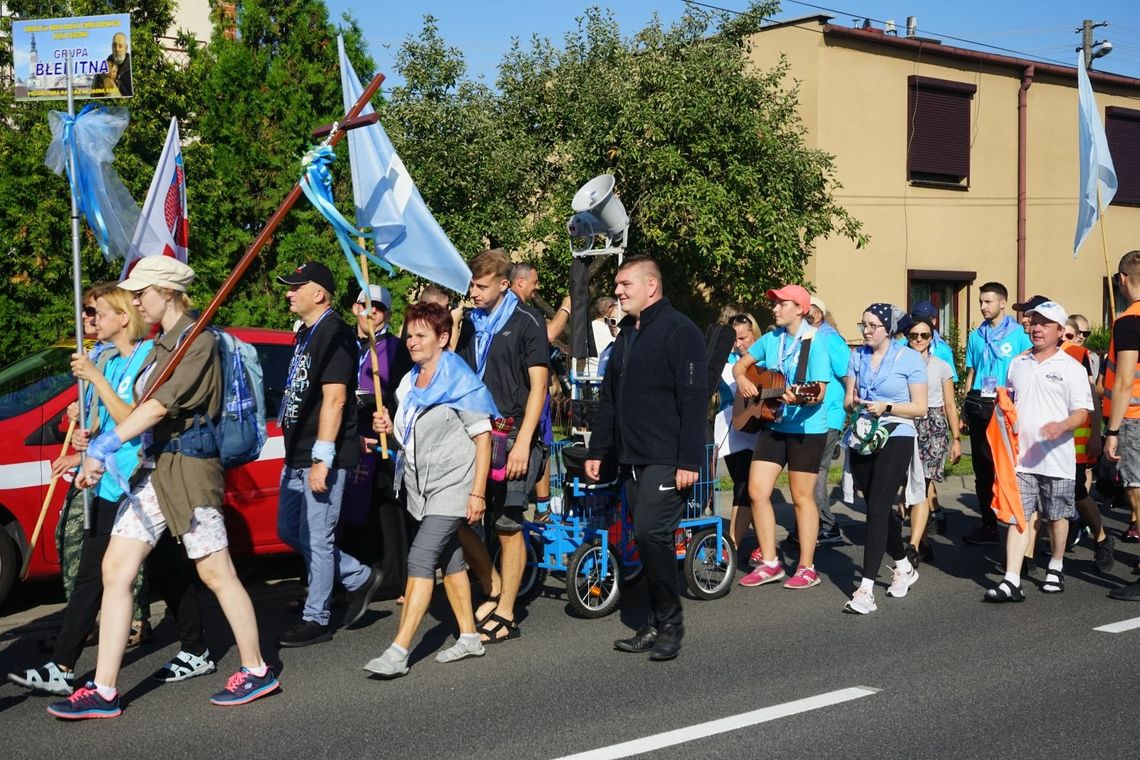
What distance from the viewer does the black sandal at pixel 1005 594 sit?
24.7ft

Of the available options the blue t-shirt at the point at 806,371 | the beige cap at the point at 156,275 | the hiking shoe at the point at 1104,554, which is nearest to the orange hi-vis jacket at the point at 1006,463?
the blue t-shirt at the point at 806,371

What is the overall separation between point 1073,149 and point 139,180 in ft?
63.8

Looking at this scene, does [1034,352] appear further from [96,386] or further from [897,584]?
[96,386]

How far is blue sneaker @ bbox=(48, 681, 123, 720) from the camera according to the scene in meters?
5.16

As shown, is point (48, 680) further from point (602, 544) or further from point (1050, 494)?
point (1050, 494)

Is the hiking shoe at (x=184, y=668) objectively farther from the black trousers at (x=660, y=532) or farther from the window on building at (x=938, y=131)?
the window on building at (x=938, y=131)

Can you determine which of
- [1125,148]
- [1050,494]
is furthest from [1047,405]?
[1125,148]

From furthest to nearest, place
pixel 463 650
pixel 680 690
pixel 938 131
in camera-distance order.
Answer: pixel 938 131, pixel 463 650, pixel 680 690

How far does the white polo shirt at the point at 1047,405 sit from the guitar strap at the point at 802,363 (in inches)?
53.9

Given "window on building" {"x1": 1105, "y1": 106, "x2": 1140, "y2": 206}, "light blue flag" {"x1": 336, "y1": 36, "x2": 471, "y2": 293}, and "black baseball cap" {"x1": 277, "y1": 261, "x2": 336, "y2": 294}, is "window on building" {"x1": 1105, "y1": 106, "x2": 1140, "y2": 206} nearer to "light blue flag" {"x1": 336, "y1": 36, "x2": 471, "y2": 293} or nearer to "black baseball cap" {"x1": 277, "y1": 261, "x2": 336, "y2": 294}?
"light blue flag" {"x1": 336, "y1": 36, "x2": 471, "y2": 293}

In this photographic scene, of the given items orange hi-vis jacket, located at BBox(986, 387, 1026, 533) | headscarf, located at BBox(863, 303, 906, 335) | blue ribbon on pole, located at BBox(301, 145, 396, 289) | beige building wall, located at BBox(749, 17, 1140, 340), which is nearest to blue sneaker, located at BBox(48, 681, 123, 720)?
blue ribbon on pole, located at BBox(301, 145, 396, 289)

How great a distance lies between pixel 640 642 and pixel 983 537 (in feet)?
14.7

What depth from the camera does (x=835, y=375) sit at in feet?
27.4

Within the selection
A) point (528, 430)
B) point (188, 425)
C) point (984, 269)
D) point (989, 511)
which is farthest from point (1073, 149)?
point (188, 425)
